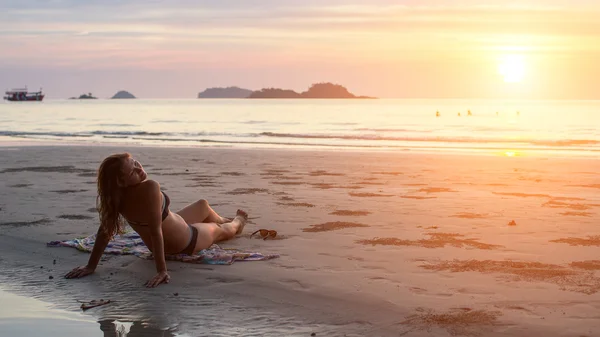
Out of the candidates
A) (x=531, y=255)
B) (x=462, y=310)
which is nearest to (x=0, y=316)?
(x=462, y=310)

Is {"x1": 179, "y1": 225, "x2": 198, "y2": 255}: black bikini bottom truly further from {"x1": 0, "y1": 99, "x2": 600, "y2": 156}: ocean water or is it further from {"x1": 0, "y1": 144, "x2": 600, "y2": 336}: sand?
{"x1": 0, "y1": 99, "x2": 600, "y2": 156}: ocean water

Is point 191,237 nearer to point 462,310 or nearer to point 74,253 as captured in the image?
point 74,253

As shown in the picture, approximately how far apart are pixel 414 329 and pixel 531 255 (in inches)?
113

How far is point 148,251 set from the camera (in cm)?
779

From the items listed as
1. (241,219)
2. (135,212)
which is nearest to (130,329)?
(135,212)

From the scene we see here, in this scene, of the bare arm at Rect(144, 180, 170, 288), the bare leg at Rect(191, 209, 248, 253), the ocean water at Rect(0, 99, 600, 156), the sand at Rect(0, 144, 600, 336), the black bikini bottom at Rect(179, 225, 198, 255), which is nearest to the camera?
the sand at Rect(0, 144, 600, 336)

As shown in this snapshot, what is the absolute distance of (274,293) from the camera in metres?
6.34

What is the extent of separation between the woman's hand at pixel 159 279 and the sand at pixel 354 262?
61mm

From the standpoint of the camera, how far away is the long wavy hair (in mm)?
6535

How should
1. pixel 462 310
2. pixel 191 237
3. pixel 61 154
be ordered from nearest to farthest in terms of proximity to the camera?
pixel 462 310
pixel 191 237
pixel 61 154

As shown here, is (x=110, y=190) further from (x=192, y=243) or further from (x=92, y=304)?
(x=192, y=243)

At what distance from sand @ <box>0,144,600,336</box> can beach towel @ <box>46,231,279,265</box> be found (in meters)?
0.16

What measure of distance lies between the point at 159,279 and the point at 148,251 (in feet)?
3.94

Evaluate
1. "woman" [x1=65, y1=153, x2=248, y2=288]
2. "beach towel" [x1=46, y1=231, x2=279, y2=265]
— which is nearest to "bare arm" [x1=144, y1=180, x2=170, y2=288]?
"woman" [x1=65, y1=153, x2=248, y2=288]
